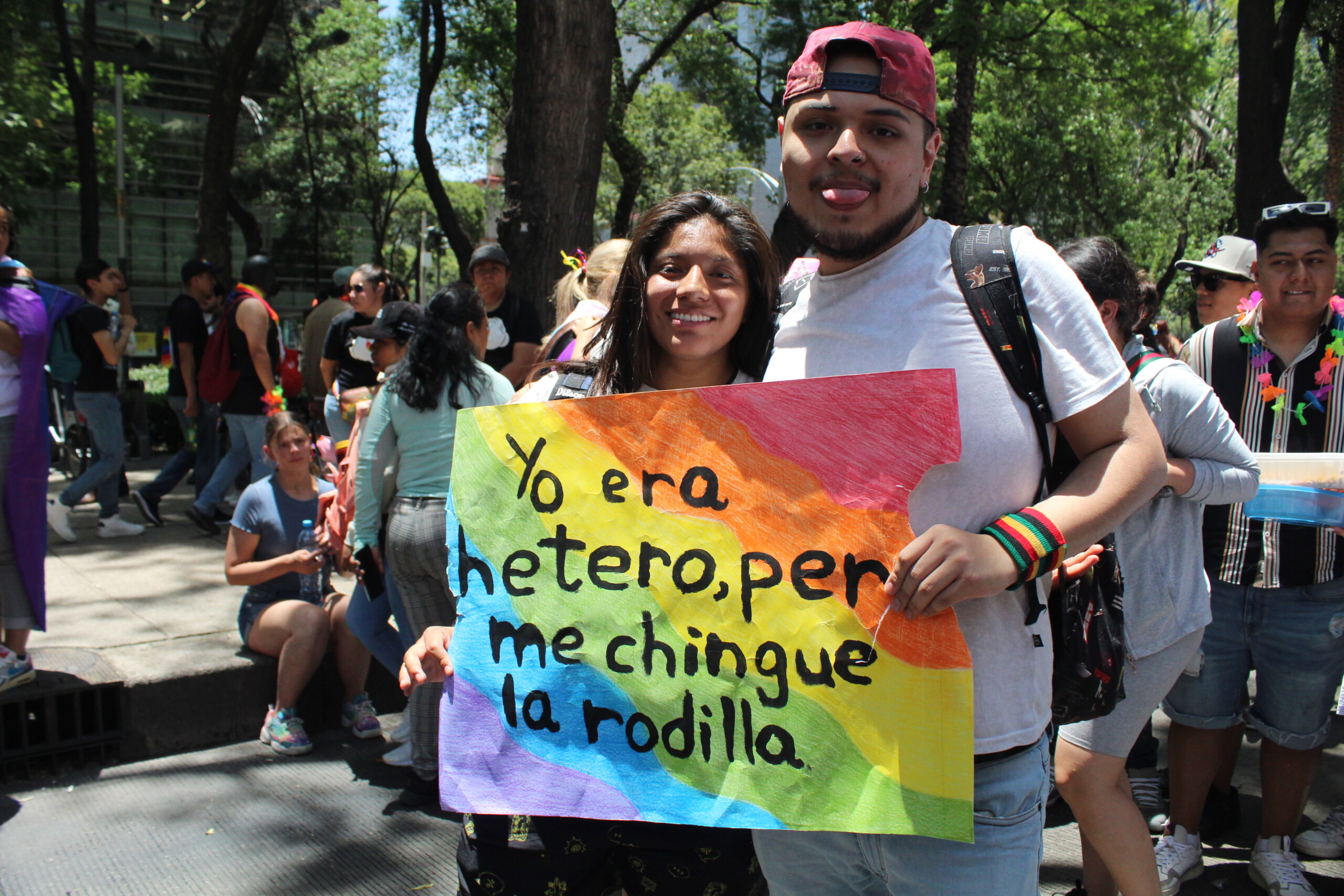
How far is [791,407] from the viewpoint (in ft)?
4.99

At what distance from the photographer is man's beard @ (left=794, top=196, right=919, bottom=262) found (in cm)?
154

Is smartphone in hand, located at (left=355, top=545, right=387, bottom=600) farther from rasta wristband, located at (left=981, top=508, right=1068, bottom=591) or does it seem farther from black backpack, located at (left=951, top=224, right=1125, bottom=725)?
rasta wristband, located at (left=981, top=508, right=1068, bottom=591)

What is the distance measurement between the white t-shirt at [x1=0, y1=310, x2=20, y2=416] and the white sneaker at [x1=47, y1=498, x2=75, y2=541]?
325cm

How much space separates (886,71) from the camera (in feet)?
4.87

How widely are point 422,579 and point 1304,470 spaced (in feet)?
9.44

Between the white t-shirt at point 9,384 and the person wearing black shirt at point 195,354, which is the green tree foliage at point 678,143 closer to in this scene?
the person wearing black shirt at point 195,354

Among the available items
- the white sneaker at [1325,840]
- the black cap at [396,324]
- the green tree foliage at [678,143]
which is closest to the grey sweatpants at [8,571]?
the black cap at [396,324]

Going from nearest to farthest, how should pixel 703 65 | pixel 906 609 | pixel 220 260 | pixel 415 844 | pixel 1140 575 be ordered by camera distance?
pixel 906 609 < pixel 1140 575 < pixel 415 844 < pixel 220 260 < pixel 703 65

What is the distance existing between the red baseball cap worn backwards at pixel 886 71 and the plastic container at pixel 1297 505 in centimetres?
191

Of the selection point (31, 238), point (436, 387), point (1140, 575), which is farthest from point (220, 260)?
point (31, 238)

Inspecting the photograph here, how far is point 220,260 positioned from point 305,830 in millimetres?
9703

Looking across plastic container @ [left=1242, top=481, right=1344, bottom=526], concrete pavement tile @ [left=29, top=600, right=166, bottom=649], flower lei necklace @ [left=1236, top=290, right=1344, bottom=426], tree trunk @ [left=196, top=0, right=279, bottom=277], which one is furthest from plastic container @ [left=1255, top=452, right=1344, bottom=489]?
tree trunk @ [left=196, top=0, right=279, bottom=277]

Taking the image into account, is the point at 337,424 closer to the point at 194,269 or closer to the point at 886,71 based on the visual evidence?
the point at 194,269

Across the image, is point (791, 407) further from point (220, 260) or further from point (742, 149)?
point (742, 149)
